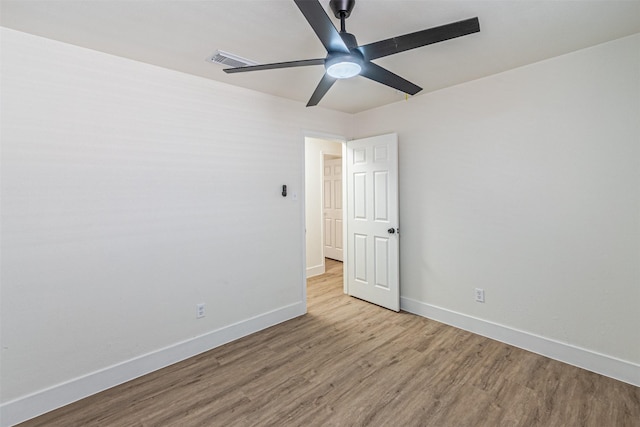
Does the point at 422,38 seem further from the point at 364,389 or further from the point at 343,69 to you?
the point at 364,389

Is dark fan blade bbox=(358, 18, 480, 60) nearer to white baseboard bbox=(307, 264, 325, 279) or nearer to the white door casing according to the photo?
white baseboard bbox=(307, 264, 325, 279)

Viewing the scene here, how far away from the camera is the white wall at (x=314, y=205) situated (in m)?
5.08

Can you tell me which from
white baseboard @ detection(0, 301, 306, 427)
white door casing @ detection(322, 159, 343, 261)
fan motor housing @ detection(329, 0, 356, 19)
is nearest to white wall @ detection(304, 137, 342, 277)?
white door casing @ detection(322, 159, 343, 261)

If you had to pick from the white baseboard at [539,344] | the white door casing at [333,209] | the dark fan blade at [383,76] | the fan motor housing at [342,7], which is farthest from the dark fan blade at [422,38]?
the white door casing at [333,209]

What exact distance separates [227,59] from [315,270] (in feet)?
11.9

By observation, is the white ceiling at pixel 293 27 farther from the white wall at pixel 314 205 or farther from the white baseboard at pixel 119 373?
the white wall at pixel 314 205

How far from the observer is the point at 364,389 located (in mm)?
2158

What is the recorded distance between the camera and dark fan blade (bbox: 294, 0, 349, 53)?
3.99 feet

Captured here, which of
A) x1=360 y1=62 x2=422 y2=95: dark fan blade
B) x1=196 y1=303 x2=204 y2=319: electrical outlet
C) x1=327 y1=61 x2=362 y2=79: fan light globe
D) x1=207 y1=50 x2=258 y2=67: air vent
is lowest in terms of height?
x1=196 y1=303 x2=204 y2=319: electrical outlet

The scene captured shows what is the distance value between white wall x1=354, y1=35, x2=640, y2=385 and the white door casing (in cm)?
282

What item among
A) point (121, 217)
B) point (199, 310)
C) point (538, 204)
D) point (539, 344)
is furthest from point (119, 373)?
point (538, 204)

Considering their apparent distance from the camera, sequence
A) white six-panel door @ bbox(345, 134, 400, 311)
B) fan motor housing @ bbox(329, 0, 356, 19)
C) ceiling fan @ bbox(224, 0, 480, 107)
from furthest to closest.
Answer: white six-panel door @ bbox(345, 134, 400, 311), fan motor housing @ bbox(329, 0, 356, 19), ceiling fan @ bbox(224, 0, 480, 107)

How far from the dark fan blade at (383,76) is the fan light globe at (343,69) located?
0.18 feet

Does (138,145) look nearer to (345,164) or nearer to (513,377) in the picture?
(345,164)
